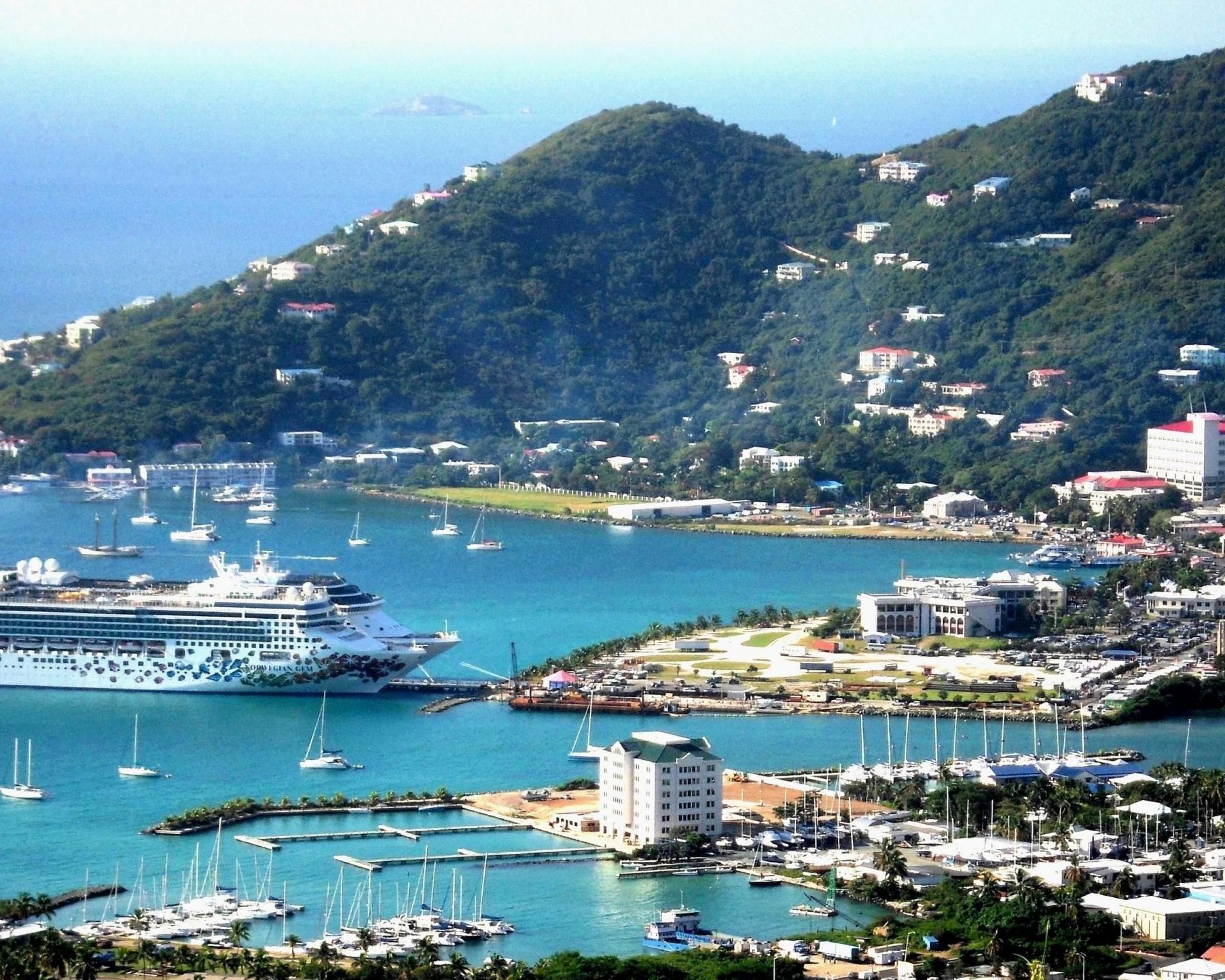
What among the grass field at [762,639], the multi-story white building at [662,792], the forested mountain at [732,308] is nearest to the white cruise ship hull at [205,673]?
the grass field at [762,639]

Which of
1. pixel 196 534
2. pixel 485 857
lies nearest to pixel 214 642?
pixel 485 857

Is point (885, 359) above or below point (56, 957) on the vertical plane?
above

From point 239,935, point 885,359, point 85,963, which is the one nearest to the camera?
point 85,963

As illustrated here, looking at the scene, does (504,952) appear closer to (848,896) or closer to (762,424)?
(848,896)

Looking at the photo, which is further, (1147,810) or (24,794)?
(24,794)

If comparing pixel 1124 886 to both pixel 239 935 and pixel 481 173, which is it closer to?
pixel 239 935

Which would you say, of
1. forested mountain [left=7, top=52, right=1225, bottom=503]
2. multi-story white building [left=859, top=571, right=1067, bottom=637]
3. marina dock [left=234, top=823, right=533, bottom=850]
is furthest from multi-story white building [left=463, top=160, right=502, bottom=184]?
marina dock [left=234, top=823, right=533, bottom=850]
